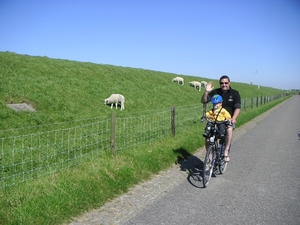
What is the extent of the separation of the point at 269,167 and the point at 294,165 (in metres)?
0.82

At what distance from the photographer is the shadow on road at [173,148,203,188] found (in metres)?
6.45

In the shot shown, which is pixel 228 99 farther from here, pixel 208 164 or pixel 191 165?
pixel 191 165

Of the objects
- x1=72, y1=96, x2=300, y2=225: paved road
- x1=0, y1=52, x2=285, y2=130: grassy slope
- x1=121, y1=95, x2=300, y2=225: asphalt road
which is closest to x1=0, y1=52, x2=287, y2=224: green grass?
x1=0, y1=52, x2=285, y2=130: grassy slope

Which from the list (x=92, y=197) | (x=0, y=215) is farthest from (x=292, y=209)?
(x=0, y=215)

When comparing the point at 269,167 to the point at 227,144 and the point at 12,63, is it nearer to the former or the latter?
the point at 227,144

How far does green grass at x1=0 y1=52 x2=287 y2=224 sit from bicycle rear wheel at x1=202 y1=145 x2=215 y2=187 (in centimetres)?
134

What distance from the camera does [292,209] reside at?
484 cm

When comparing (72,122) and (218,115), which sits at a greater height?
(218,115)

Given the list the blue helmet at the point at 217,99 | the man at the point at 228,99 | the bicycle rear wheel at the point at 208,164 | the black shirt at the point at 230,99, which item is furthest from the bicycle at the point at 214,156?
the black shirt at the point at 230,99

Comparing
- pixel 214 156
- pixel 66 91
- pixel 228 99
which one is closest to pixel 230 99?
pixel 228 99

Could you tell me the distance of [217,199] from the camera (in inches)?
208

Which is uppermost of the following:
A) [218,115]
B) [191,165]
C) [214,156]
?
[218,115]

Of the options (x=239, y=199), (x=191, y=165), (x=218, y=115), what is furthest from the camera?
(x=191, y=165)

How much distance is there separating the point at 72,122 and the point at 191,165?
669cm
